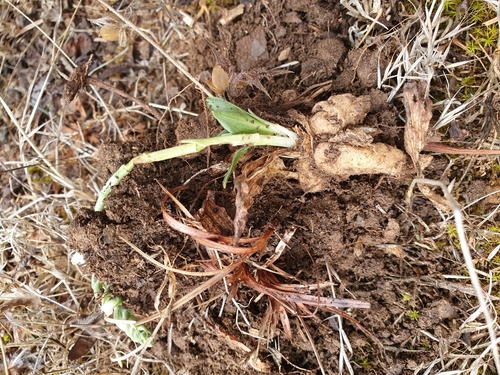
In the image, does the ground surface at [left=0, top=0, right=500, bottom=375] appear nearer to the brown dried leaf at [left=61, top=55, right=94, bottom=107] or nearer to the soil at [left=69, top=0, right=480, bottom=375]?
the soil at [left=69, top=0, right=480, bottom=375]

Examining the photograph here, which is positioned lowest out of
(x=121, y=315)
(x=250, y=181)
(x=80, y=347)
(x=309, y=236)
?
(x=80, y=347)

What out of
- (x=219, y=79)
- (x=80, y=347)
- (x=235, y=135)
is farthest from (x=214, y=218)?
(x=80, y=347)

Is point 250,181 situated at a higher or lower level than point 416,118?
lower

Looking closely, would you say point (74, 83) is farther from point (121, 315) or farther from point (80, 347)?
point (80, 347)

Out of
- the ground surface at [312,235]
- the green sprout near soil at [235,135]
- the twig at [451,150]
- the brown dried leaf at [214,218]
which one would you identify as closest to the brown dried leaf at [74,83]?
the ground surface at [312,235]

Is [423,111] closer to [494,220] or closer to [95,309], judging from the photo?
[494,220]

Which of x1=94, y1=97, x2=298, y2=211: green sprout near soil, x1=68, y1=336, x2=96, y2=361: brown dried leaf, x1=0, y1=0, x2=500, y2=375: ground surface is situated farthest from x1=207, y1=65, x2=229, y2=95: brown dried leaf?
x1=68, y1=336, x2=96, y2=361: brown dried leaf

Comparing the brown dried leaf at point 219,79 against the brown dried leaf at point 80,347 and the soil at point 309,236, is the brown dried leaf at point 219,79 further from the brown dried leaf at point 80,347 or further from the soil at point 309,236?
the brown dried leaf at point 80,347
